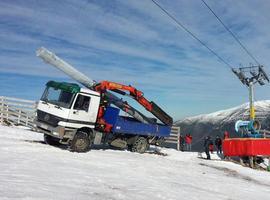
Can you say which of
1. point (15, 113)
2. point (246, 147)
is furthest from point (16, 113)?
point (246, 147)

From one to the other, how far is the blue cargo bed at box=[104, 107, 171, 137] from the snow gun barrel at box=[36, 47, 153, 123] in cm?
48

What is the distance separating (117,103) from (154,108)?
10.1 feet

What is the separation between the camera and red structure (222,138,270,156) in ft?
76.6

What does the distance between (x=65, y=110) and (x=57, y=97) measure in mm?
1022

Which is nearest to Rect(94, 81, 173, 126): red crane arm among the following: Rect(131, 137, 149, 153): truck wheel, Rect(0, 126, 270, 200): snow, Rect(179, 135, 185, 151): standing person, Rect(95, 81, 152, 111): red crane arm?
Rect(95, 81, 152, 111): red crane arm

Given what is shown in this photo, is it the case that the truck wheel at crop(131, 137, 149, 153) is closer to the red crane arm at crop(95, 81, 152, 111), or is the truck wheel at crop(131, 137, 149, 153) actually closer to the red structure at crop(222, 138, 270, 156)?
the red crane arm at crop(95, 81, 152, 111)

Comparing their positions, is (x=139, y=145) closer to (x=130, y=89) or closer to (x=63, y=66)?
(x=130, y=89)

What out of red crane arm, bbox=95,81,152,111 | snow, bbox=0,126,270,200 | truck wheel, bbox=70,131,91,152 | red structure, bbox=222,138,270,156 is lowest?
snow, bbox=0,126,270,200

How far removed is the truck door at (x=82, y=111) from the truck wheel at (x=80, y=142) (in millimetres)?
573

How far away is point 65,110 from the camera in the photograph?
15.7 meters

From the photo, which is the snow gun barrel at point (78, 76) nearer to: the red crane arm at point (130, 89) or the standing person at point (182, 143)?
the red crane arm at point (130, 89)

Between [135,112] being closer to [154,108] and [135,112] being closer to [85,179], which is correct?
[154,108]

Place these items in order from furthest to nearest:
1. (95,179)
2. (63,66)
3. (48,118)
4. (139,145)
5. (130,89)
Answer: (139,145) → (130,89) → (63,66) → (48,118) → (95,179)

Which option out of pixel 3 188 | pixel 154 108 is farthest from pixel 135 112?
pixel 3 188
